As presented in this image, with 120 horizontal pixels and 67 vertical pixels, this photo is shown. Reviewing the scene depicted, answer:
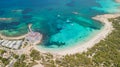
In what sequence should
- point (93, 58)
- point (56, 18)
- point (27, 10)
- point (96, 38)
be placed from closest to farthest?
point (93, 58) → point (96, 38) → point (56, 18) → point (27, 10)

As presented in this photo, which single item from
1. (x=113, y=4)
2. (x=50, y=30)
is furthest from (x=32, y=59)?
Result: (x=113, y=4)

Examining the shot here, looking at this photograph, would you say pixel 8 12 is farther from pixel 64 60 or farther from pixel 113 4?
pixel 113 4

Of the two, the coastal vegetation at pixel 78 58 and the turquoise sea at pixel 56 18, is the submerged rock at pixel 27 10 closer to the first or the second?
the turquoise sea at pixel 56 18

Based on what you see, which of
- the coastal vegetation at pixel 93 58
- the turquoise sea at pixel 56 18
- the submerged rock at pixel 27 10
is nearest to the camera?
the coastal vegetation at pixel 93 58

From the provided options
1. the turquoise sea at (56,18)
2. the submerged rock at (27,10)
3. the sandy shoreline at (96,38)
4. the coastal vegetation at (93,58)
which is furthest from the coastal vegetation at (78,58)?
the submerged rock at (27,10)

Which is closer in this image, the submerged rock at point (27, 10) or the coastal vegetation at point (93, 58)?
the coastal vegetation at point (93, 58)

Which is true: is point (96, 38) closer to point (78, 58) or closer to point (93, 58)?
point (93, 58)

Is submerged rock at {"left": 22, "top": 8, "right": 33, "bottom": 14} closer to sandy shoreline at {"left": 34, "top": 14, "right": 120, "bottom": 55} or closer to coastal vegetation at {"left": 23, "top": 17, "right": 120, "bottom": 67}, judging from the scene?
sandy shoreline at {"left": 34, "top": 14, "right": 120, "bottom": 55}

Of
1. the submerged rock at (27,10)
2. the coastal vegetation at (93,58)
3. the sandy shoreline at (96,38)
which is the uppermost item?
the submerged rock at (27,10)

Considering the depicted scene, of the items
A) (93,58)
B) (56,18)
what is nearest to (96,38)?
(93,58)
